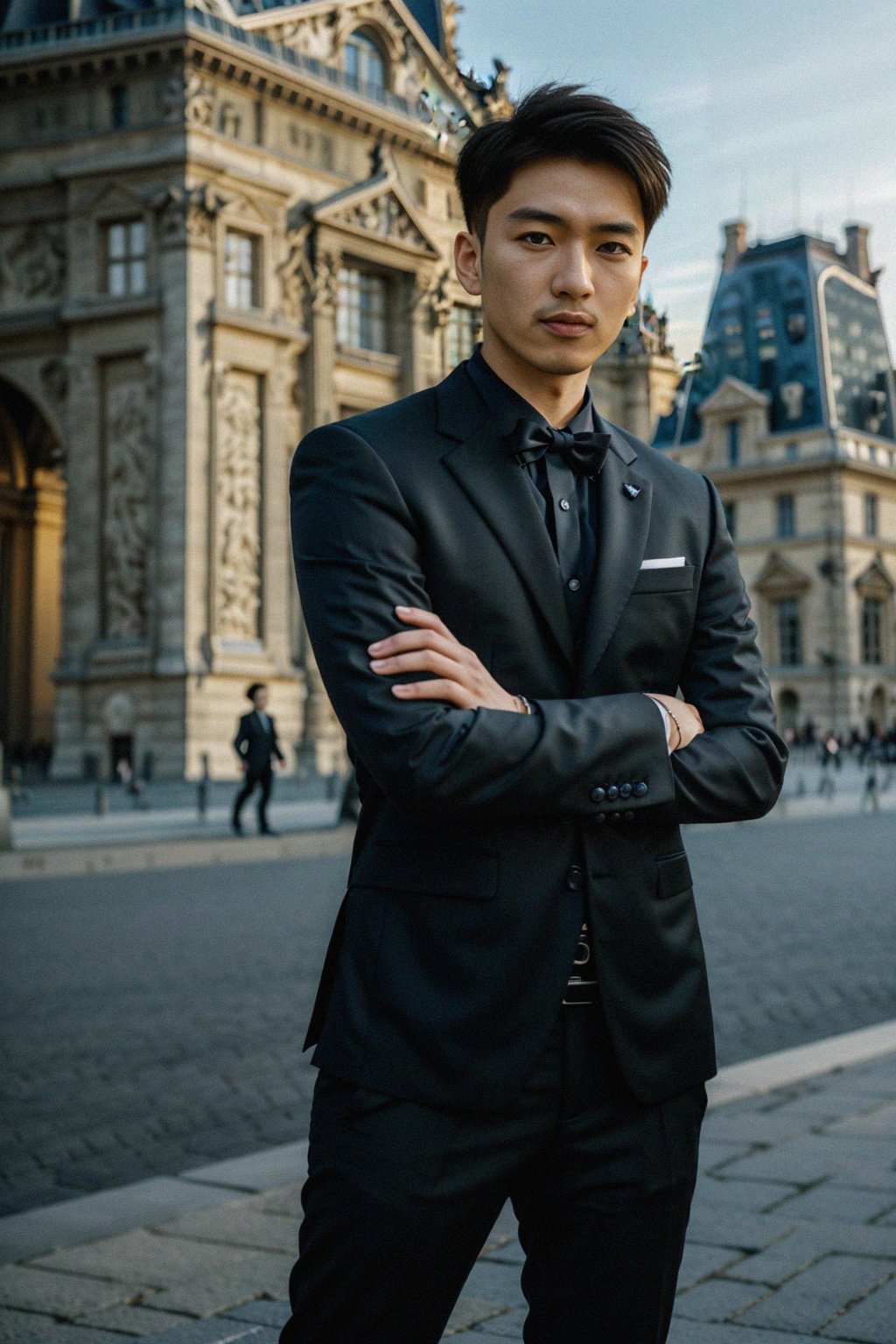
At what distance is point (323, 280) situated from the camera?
37.2m

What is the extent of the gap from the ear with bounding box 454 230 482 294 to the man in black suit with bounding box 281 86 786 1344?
38mm

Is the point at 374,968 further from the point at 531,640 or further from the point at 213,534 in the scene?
the point at 213,534

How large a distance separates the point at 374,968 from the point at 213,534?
105ft

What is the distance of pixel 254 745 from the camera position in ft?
64.4

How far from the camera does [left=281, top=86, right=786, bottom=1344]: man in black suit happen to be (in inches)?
75.0

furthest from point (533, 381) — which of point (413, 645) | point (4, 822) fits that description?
point (4, 822)

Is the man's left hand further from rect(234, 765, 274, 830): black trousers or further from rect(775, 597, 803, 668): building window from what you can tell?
rect(775, 597, 803, 668): building window

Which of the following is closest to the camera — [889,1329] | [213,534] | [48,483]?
[889,1329]

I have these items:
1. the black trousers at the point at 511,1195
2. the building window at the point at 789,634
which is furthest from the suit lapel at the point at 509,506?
the building window at the point at 789,634

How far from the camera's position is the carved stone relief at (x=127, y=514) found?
3353 cm

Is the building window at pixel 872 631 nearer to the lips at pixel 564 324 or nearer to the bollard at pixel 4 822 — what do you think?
the bollard at pixel 4 822

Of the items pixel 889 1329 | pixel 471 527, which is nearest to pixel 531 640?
pixel 471 527

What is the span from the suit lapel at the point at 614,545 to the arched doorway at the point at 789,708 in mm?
70926

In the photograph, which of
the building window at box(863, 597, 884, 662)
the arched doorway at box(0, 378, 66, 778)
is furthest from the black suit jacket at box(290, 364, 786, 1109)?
the building window at box(863, 597, 884, 662)
